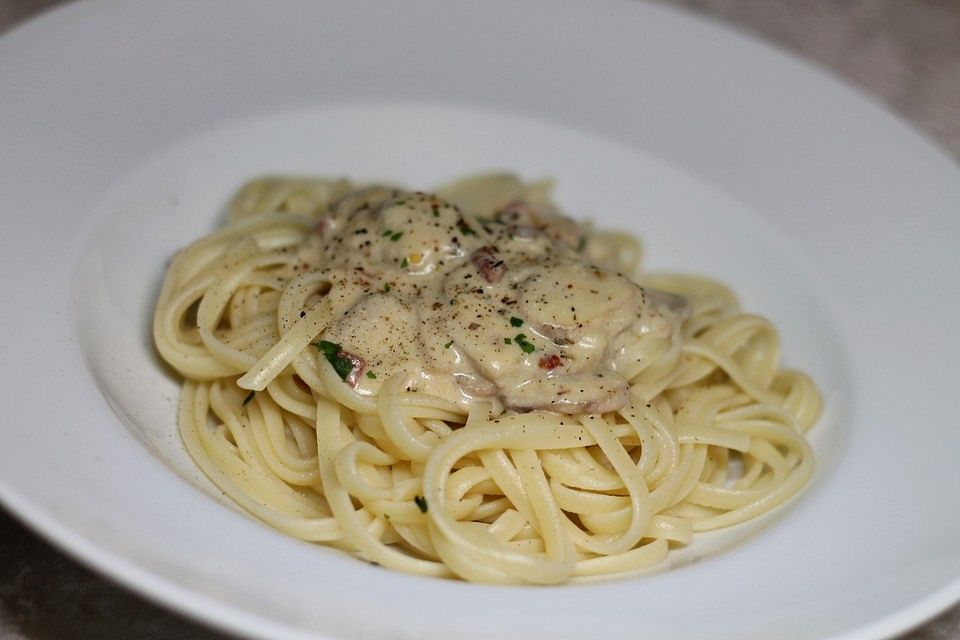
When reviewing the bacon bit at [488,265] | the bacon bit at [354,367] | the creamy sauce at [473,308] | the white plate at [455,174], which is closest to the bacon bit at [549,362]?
the creamy sauce at [473,308]

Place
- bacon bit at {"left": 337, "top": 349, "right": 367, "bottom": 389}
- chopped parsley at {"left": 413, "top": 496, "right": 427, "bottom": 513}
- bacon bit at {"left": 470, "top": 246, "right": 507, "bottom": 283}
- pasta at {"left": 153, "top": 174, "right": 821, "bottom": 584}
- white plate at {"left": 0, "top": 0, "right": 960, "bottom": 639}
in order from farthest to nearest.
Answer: bacon bit at {"left": 470, "top": 246, "right": 507, "bottom": 283}
bacon bit at {"left": 337, "top": 349, "right": 367, "bottom": 389}
pasta at {"left": 153, "top": 174, "right": 821, "bottom": 584}
chopped parsley at {"left": 413, "top": 496, "right": 427, "bottom": 513}
white plate at {"left": 0, "top": 0, "right": 960, "bottom": 639}

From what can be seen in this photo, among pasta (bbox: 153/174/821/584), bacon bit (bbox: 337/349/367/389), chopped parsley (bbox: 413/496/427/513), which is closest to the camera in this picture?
chopped parsley (bbox: 413/496/427/513)

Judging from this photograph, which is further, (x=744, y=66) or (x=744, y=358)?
(x=744, y=66)

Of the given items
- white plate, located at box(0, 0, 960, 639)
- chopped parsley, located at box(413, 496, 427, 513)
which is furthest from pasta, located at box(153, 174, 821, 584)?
Answer: white plate, located at box(0, 0, 960, 639)

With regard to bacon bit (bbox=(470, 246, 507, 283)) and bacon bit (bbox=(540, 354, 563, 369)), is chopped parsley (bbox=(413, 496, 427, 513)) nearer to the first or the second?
bacon bit (bbox=(540, 354, 563, 369))

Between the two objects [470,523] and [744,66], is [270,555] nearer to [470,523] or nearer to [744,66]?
[470,523]

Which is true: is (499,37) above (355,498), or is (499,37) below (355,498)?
above

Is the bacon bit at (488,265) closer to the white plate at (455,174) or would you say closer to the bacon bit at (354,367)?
the bacon bit at (354,367)

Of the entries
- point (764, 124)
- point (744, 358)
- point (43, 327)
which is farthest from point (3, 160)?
point (764, 124)
